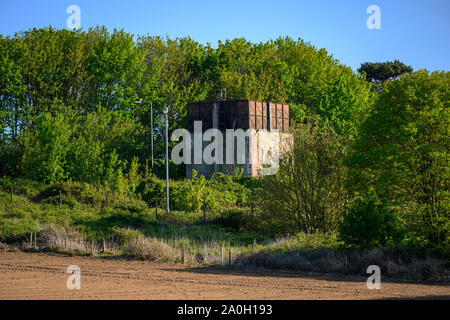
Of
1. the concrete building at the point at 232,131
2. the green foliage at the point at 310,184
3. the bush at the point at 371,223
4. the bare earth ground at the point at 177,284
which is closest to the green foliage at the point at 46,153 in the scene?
the concrete building at the point at 232,131

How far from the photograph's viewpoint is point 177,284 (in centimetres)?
1830

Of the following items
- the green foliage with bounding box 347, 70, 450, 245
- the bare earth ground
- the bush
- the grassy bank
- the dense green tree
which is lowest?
the bare earth ground

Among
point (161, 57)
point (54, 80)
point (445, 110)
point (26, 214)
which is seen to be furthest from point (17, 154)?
point (445, 110)

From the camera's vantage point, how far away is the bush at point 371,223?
73.3 feet

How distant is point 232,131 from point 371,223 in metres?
28.6

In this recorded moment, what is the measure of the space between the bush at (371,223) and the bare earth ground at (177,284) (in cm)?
296

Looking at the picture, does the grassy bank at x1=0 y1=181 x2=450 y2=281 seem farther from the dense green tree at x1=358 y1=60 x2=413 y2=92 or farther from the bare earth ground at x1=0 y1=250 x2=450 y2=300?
the dense green tree at x1=358 y1=60 x2=413 y2=92

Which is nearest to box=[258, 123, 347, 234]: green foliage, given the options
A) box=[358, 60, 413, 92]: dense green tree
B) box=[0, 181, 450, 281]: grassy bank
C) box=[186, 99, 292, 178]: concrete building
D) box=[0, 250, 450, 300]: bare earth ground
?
box=[0, 181, 450, 281]: grassy bank

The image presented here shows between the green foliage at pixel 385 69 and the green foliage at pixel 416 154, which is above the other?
the green foliage at pixel 385 69

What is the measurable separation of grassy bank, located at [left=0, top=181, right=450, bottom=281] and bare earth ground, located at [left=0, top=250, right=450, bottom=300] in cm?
134

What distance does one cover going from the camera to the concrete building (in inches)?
1944

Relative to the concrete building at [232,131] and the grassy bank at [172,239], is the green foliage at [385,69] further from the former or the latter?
the grassy bank at [172,239]

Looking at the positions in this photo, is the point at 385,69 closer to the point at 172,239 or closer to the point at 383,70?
the point at 383,70

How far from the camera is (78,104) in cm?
5800
